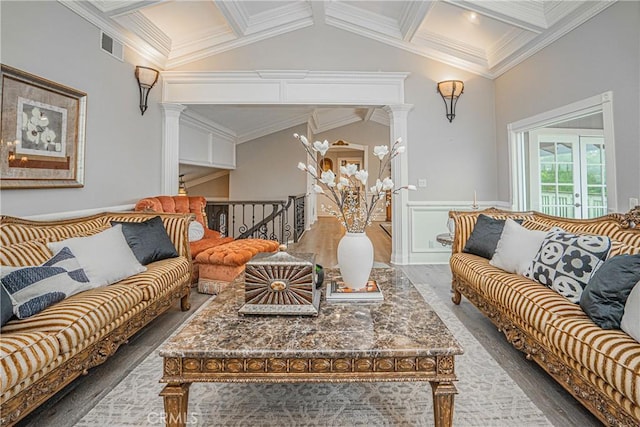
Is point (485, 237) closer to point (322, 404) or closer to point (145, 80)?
point (322, 404)

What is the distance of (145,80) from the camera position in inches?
150

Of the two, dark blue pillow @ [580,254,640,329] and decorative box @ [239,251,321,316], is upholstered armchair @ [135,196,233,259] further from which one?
dark blue pillow @ [580,254,640,329]

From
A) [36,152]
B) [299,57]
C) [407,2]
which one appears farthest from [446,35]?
[36,152]

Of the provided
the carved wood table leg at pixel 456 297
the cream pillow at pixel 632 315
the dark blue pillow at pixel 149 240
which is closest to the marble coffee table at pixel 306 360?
the cream pillow at pixel 632 315

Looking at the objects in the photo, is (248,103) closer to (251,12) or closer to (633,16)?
(251,12)

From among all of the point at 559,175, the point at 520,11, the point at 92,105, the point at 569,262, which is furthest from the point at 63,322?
the point at 559,175

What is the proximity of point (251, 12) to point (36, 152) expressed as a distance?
2.99 meters

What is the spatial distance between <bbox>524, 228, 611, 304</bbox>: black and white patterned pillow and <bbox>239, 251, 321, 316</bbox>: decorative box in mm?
1457

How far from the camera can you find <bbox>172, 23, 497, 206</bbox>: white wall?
4410mm

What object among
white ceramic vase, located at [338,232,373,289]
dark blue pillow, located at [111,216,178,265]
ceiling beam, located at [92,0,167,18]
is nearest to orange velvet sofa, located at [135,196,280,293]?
dark blue pillow, located at [111,216,178,265]

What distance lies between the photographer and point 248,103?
14.4 ft

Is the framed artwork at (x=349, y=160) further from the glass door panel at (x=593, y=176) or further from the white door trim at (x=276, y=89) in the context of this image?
the glass door panel at (x=593, y=176)

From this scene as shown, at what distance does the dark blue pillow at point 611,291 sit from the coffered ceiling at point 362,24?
2.53m

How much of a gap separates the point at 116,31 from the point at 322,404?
4.03 meters
